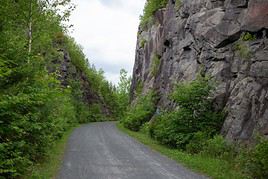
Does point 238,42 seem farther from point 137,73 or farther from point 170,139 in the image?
point 137,73

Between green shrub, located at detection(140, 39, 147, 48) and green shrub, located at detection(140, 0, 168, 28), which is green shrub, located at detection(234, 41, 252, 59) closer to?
green shrub, located at detection(140, 0, 168, 28)

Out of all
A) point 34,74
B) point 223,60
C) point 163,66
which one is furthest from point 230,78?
point 163,66

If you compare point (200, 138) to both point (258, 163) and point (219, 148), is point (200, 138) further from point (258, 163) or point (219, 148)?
point (258, 163)

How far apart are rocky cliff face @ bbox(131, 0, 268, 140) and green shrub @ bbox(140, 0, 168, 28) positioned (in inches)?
300

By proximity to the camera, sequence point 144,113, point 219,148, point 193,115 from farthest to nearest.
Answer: point 144,113 → point 193,115 → point 219,148

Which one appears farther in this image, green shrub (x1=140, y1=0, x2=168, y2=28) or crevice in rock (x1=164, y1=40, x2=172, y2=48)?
green shrub (x1=140, y1=0, x2=168, y2=28)

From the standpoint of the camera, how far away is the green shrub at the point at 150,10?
39.5m

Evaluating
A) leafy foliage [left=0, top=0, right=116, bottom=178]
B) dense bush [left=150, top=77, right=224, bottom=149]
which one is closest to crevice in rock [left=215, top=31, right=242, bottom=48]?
dense bush [left=150, top=77, right=224, bottom=149]

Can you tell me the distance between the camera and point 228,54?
19781 mm

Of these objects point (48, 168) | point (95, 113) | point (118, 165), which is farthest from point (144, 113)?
point (95, 113)

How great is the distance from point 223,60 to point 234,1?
3.39 m

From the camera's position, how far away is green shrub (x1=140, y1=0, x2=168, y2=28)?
39531 mm

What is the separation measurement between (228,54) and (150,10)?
2558 centimetres

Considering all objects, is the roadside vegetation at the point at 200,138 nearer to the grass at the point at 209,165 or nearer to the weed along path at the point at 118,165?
the grass at the point at 209,165
